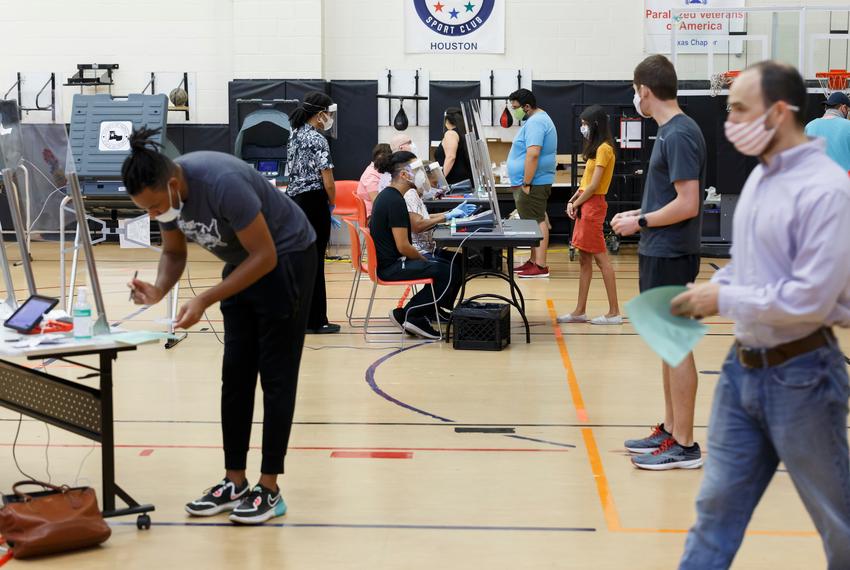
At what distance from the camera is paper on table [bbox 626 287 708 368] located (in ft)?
7.89

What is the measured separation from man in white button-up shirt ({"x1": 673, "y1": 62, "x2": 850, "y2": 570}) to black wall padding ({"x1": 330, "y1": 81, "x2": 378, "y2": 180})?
10.7 m

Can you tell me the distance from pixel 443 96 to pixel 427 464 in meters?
9.02

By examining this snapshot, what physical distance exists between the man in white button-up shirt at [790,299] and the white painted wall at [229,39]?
1091 cm

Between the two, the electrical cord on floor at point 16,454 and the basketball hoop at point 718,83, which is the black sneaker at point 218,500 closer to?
the electrical cord on floor at point 16,454

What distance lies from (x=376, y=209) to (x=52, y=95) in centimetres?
756

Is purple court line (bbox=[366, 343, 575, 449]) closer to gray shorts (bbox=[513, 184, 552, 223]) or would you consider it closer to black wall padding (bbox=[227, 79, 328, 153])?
gray shorts (bbox=[513, 184, 552, 223])

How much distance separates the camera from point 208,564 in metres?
3.37

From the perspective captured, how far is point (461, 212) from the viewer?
7.45 m

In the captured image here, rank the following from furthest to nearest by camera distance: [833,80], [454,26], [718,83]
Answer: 1. [454,26]
2. [718,83]
3. [833,80]

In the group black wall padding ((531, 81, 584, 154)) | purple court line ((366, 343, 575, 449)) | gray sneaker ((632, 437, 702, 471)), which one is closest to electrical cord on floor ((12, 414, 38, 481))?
purple court line ((366, 343, 575, 449))

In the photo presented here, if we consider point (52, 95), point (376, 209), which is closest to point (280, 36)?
point (52, 95)

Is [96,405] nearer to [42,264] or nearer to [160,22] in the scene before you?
[42,264]

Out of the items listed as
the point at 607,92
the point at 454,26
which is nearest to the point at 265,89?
the point at 454,26

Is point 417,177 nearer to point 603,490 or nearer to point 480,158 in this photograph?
point 480,158
